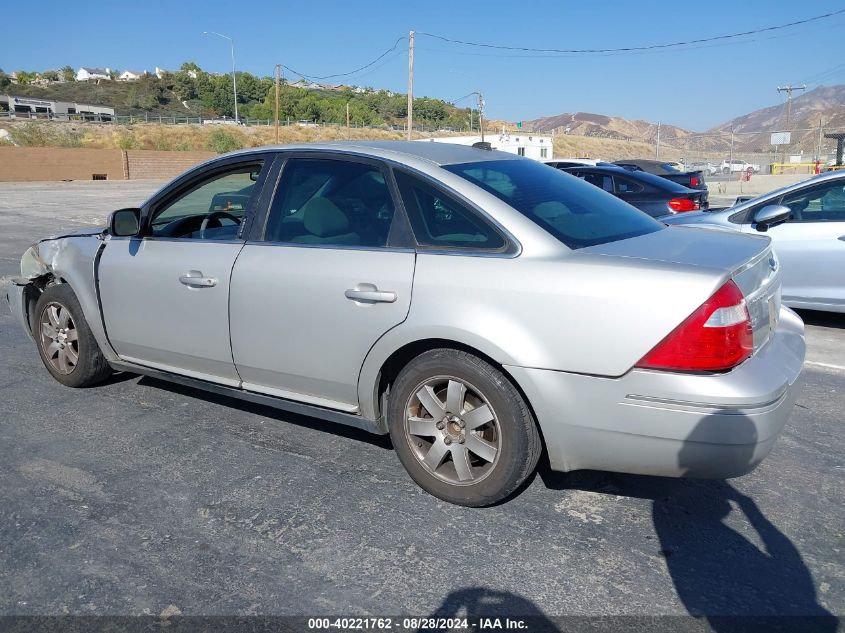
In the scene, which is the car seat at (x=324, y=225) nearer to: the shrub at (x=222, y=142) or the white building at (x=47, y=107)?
the shrub at (x=222, y=142)

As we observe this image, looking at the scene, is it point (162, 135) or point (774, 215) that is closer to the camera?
point (774, 215)

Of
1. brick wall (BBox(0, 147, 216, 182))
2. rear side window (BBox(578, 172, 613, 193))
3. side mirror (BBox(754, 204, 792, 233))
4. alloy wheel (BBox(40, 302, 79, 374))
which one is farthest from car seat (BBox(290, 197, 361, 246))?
brick wall (BBox(0, 147, 216, 182))

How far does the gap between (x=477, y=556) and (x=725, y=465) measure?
1020mm

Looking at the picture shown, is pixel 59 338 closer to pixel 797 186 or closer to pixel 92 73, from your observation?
pixel 797 186

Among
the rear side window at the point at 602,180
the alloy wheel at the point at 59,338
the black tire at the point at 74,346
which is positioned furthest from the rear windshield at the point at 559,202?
the rear side window at the point at 602,180

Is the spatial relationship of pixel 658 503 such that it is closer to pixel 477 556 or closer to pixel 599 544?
pixel 599 544

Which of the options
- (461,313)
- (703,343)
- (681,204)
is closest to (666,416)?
(703,343)

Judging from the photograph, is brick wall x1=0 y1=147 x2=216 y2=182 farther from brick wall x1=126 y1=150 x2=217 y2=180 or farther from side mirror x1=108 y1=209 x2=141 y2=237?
side mirror x1=108 y1=209 x2=141 y2=237

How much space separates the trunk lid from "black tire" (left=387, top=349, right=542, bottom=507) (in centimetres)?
71

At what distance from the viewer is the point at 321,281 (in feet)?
11.5

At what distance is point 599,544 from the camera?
9.87 ft

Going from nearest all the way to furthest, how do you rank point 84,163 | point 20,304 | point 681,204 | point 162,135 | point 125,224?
point 125,224, point 20,304, point 681,204, point 84,163, point 162,135

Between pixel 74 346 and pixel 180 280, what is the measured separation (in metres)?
1.36

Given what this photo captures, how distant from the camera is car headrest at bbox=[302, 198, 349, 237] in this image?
368 centimetres
